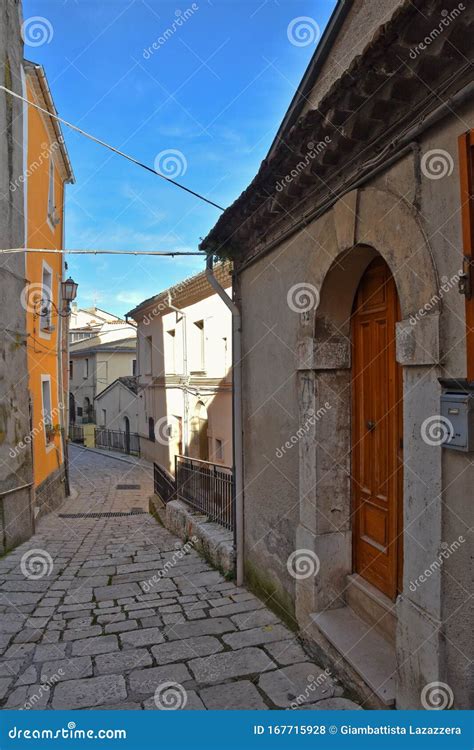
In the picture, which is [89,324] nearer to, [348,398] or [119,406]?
[119,406]

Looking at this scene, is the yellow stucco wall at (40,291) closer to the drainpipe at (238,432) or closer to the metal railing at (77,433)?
the drainpipe at (238,432)

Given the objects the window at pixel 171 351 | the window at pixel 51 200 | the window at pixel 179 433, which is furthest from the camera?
the window at pixel 171 351

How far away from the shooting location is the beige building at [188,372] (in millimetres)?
14539

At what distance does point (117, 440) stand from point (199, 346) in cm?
1382

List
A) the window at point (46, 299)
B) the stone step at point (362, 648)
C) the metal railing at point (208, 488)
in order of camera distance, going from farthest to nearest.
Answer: the window at point (46, 299) < the metal railing at point (208, 488) < the stone step at point (362, 648)

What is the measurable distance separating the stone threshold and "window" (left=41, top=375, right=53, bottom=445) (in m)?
3.97

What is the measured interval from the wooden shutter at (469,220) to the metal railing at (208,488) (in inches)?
171

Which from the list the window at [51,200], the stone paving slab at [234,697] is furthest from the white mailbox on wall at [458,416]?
the window at [51,200]

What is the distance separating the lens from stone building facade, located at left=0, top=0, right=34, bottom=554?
26.0 feet

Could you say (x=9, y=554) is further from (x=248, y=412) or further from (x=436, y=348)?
(x=436, y=348)

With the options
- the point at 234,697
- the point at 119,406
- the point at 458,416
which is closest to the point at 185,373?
the point at 119,406

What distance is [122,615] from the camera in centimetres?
485

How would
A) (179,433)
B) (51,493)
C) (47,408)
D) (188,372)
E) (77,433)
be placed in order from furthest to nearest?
(77,433) < (179,433) < (188,372) < (47,408) < (51,493)

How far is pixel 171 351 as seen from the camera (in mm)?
18812
